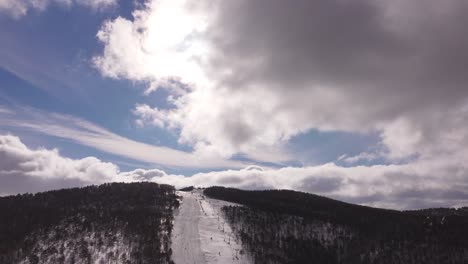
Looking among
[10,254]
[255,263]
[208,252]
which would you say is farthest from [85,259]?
[255,263]

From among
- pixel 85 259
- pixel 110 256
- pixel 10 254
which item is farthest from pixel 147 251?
pixel 10 254

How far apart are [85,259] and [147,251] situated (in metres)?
30.9

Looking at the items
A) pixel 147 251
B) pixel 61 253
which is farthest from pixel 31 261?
pixel 147 251

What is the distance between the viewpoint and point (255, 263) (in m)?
199

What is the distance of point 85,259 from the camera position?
635 feet

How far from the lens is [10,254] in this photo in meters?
198

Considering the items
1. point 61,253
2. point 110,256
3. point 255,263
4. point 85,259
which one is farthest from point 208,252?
point 61,253

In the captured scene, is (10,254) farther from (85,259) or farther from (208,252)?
(208,252)

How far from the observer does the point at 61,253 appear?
199875 millimetres

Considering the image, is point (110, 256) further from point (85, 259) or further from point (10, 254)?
point (10, 254)

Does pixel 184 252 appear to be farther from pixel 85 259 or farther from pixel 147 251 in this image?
pixel 85 259

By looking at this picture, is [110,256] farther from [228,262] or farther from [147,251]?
[228,262]

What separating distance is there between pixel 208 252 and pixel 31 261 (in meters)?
88.7

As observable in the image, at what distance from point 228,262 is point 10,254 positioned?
371 feet
